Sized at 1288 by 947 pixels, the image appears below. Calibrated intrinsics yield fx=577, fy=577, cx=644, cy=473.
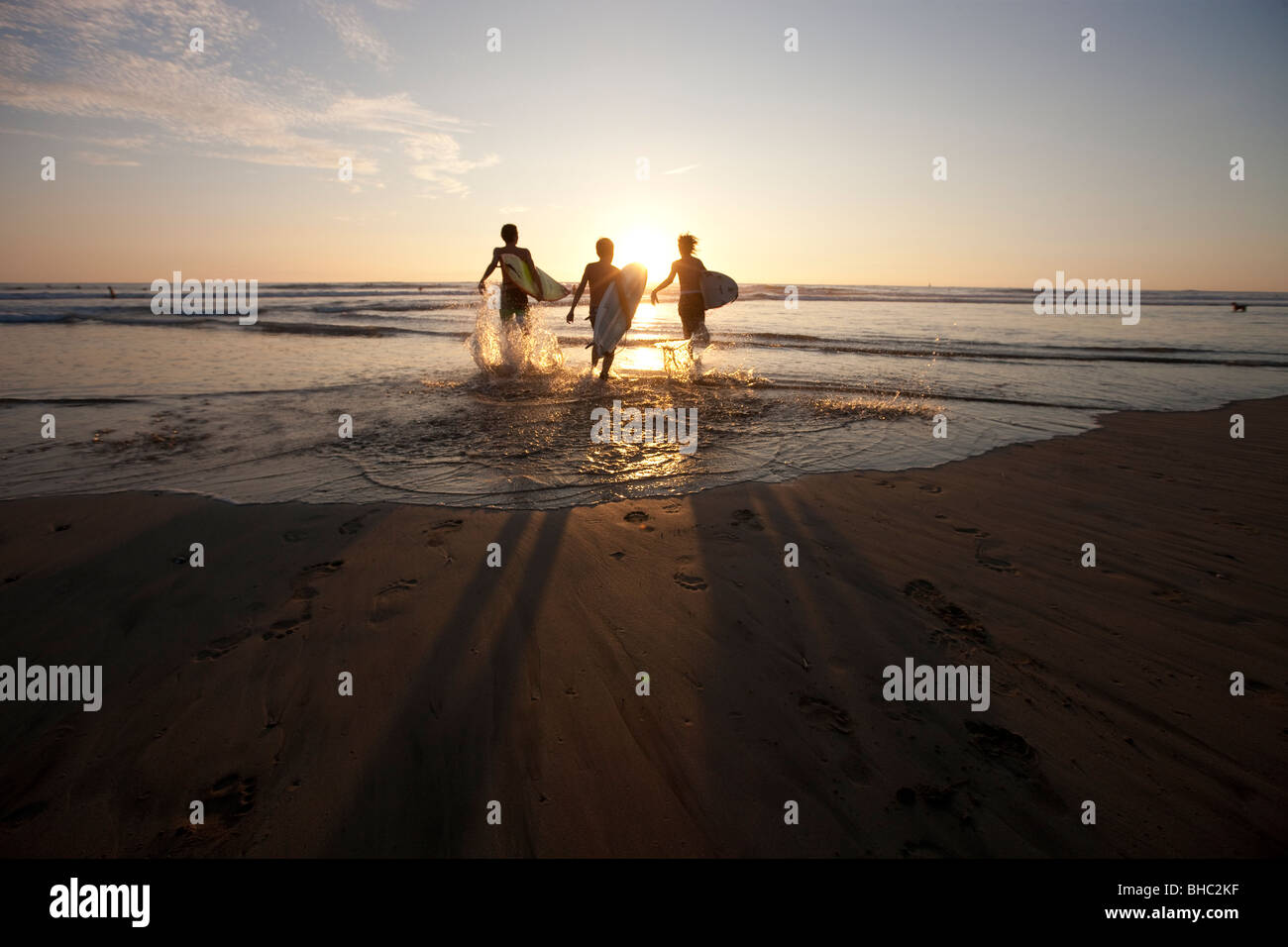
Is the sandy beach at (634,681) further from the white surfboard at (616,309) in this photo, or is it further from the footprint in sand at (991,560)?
the white surfboard at (616,309)

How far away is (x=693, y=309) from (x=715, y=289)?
63 centimetres

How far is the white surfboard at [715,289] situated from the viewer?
33.6 ft

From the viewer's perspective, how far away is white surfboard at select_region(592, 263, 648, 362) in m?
9.19

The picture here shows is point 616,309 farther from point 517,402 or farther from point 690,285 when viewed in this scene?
point 517,402

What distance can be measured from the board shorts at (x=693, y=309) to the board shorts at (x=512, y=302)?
2.73m

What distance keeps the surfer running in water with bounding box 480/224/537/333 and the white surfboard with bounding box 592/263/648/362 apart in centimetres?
153

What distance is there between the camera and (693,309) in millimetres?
10117

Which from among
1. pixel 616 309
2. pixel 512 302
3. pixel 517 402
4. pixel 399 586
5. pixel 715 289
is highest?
pixel 715 289

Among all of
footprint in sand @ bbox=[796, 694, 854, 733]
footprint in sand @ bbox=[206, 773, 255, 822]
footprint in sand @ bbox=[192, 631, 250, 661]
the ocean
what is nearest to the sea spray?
the ocean

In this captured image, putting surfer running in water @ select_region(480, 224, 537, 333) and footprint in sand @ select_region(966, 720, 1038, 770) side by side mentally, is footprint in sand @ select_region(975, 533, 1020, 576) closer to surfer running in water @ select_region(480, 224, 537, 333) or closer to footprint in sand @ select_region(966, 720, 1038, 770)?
footprint in sand @ select_region(966, 720, 1038, 770)

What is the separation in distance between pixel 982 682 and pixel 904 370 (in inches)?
392

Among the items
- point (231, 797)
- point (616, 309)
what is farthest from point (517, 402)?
point (231, 797)
